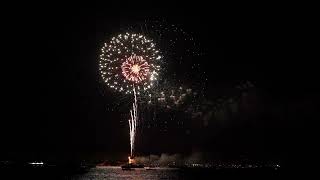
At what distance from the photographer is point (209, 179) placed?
166875 millimetres

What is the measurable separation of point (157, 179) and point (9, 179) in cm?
4366

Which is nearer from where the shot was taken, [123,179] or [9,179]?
[9,179]

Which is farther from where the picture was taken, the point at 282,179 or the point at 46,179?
the point at 282,179

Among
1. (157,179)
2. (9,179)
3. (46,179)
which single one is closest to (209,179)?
(157,179)

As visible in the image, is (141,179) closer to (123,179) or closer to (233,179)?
(123,179)

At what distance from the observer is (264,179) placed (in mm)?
169250

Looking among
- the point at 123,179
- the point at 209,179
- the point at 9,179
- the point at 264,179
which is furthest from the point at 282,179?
the point at 9,179

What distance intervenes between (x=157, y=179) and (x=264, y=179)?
1340 inches

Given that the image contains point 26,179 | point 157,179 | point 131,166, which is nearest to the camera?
point 26,179

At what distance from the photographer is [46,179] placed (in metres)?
157

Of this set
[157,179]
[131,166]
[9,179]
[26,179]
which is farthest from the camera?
[131,166]

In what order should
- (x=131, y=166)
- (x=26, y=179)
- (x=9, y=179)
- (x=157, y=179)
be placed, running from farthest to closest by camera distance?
(x=131, y=166) → (x=157, y=179) → (x=26, y=179) → (x=9, y=179)

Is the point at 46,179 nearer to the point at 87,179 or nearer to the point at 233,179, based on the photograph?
the point at 87,179

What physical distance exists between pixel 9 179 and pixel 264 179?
3027 inches
